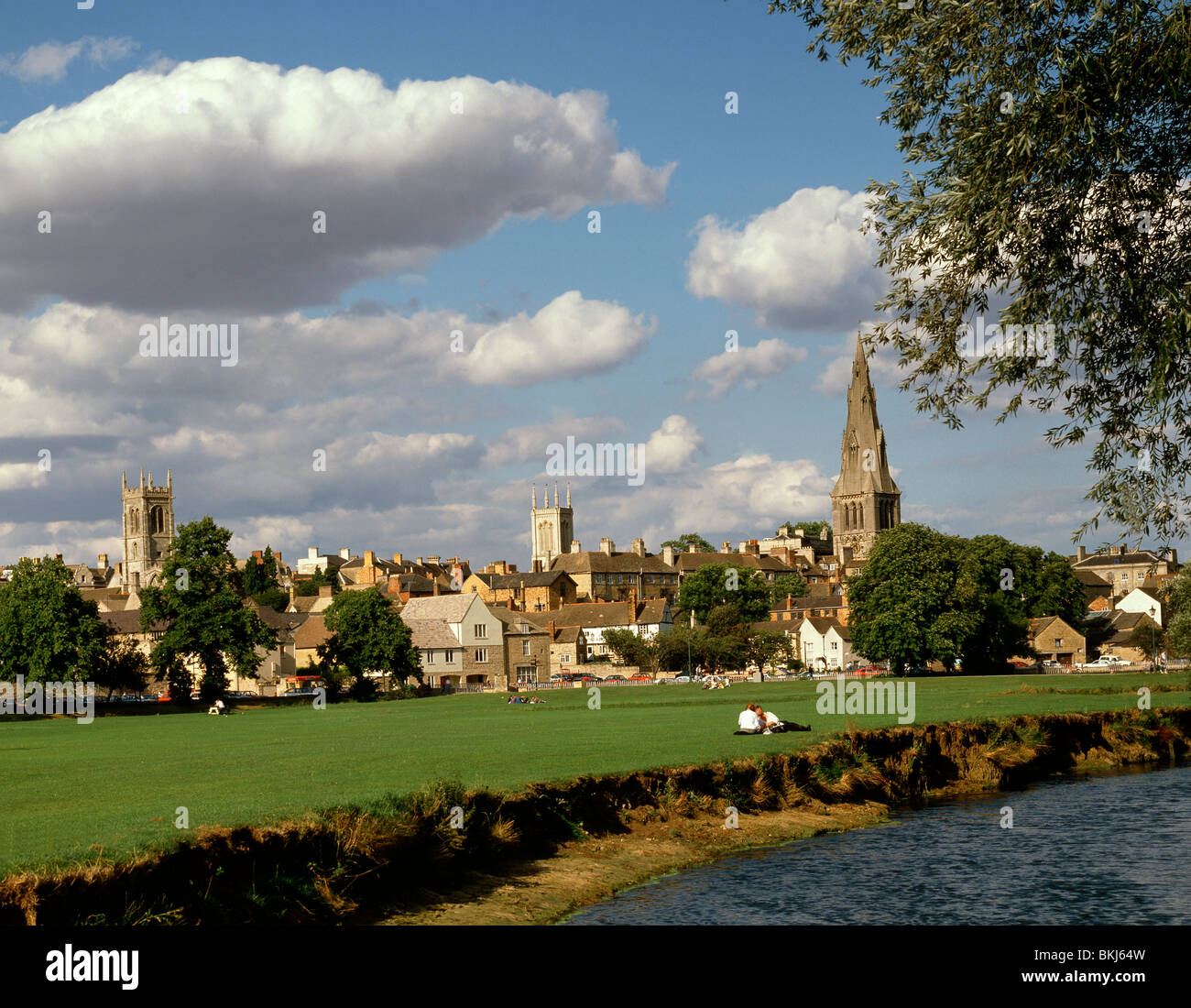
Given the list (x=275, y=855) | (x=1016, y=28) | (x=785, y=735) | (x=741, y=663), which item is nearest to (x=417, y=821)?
(x=275, y=855)

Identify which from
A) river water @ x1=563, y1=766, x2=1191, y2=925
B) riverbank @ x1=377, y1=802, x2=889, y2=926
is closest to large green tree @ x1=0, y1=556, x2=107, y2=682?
riverbank @ x1=377, y1=802, x2=889, y2=926

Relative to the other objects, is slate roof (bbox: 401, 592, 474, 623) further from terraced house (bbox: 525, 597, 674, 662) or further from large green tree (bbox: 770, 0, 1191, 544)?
large green tree (bbox: 770, 0, 1191, 544)

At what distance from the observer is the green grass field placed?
2050cm

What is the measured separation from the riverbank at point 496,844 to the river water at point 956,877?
4.17ft

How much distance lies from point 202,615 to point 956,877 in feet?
237

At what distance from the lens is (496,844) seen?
78.0ft

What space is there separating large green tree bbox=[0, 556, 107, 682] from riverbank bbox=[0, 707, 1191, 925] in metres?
59.8

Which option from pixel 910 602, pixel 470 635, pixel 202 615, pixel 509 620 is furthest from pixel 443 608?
pixel 910 602

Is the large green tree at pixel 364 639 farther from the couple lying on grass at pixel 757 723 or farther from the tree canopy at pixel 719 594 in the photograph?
the tree canopy at pixel 719 594

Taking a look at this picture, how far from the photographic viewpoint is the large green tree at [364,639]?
3844 inches

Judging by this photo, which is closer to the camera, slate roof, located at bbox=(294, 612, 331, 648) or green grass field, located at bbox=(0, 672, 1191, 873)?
green grass field, located at bbox=(0, 672, 1191, 873)

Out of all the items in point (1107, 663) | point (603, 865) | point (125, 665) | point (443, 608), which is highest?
point (443, 608)

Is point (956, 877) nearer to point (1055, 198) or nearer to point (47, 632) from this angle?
point (1055, 198)
